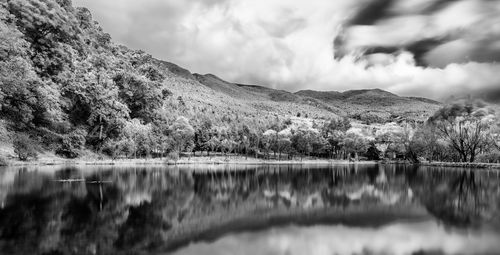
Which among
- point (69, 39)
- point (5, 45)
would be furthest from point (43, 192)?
point (69, 39)

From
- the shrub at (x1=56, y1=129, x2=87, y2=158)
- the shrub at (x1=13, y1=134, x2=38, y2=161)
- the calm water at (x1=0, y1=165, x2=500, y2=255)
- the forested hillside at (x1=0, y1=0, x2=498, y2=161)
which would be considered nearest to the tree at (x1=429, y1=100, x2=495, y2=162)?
the forested hillside at (x1=0, y1=0, x2=498, y2=161)

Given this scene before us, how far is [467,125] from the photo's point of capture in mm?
80250

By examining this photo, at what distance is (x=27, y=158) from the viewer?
45.0 metres

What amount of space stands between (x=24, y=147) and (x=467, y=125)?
79.7 metres

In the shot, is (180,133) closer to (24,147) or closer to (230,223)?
(24,147)

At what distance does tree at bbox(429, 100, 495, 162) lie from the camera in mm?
79938

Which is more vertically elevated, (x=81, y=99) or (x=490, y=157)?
(x=81, y=99)

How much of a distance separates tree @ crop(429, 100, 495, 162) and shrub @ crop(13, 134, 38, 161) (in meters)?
77.2

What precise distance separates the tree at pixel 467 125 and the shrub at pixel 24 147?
7723cm

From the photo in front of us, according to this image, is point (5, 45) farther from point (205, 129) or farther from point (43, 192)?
point (205, 129)

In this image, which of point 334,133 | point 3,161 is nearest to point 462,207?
point 3,161

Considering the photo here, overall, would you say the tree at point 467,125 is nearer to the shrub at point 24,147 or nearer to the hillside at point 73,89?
the hillside at point 73,89

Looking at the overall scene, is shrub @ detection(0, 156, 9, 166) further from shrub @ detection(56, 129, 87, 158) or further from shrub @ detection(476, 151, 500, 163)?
shrub @ detection(476, 151, 500, 163)

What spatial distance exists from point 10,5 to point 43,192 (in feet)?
88.8
